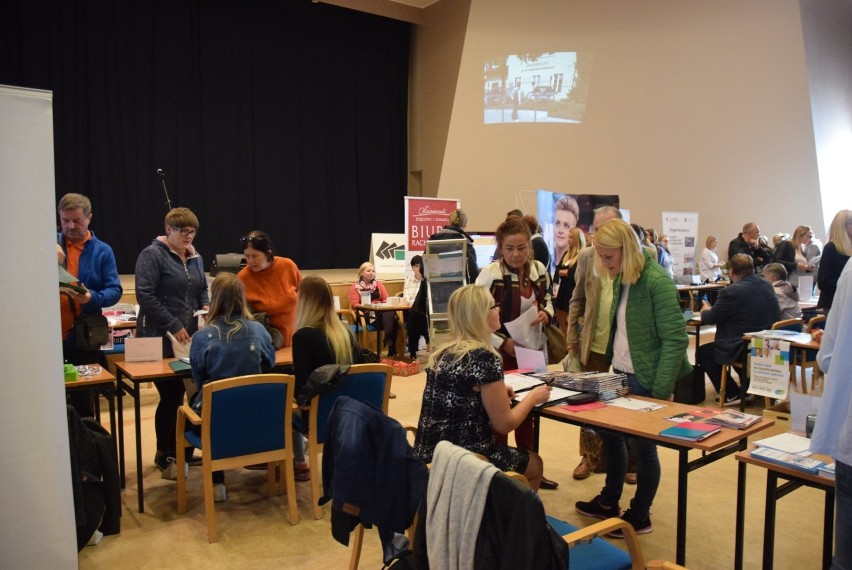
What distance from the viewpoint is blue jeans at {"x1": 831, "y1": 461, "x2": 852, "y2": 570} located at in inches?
62.9

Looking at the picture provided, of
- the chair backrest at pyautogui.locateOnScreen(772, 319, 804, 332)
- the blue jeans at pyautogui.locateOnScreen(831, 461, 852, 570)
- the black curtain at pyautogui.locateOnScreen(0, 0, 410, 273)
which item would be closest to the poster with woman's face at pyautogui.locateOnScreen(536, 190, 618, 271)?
the black curtain at pyautogui.locateOnScreen(0, 0, 410, 273)

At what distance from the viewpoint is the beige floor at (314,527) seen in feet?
9.06

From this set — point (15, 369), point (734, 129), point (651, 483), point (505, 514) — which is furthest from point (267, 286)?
point (734, 129)

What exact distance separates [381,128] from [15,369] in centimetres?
896

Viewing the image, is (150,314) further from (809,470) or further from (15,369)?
(809,470)

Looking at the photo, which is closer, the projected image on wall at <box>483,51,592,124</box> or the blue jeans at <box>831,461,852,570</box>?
the blue jeans at <box>831,461,852,570</box>

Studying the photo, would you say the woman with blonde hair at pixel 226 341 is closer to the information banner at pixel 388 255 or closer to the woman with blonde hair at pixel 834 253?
the woman with blonde hair at pixel 834 253

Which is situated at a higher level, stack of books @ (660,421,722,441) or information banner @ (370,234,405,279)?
information banner @ (370,234,405,279)

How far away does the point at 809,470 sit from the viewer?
188 centimetres

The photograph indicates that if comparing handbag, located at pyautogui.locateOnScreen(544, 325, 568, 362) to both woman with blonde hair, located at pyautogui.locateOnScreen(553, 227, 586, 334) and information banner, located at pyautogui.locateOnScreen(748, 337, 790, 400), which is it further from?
information banner, located at pyautogui.locateOnScreen(748, 337, 790, 400)

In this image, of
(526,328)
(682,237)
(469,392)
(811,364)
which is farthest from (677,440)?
(682,237)

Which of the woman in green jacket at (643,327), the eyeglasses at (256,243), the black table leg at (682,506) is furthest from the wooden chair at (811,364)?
the eyeglasses at (256,243)

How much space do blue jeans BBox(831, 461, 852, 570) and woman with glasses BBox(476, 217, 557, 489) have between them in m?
1.79

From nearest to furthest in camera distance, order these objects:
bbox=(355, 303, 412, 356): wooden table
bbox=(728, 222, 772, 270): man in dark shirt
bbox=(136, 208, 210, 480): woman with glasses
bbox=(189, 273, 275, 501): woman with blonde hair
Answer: bbox=(189, 273, 275, 501): woman with blonde hair → bbox=(136, 208, 210, 480): woman with glasses → bbox=(355, 303, 412, 356): wooden table → bbox=(728, 222, 772, 270): man in dark shirt
